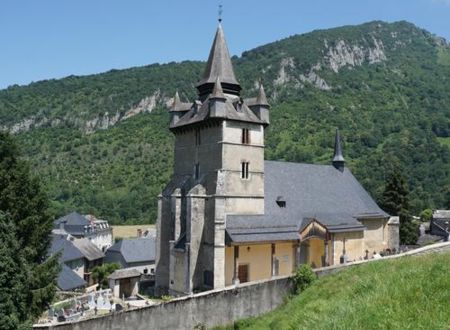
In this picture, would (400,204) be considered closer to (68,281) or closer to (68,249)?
(68,281)

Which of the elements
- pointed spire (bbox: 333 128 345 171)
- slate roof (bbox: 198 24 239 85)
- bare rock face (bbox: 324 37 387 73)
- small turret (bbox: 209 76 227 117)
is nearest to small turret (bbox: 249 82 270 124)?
slate roof (bbox: 198 24 239 85)

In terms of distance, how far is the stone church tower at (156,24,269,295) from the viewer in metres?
29.0

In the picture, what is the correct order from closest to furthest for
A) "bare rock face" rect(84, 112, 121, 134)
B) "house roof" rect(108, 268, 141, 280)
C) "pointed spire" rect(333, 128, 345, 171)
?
"house roof" rect(108, 268, 141, 280), "pointed spire" rect(333, 128, 345, 171), "bare rock face" rect(84, 112, 121, 134)

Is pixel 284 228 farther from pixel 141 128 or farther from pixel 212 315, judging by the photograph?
pixel 141 128

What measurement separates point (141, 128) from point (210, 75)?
9537 cm

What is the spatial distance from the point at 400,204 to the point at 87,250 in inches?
1428

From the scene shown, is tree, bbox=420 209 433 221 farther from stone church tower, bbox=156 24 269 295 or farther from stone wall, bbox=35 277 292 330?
stone wall, bbox=35 277 292 330

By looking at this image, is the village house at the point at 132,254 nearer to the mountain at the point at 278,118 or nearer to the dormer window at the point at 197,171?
the dormer window at the point at 197,171

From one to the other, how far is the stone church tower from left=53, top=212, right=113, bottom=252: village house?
4561 centimetres

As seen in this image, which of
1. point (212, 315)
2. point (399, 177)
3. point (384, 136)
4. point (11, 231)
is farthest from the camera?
point (384, 136)

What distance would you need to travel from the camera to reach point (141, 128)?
411 feet

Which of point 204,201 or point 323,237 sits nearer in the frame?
point 204,201

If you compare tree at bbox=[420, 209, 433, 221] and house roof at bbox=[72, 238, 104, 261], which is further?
tree at bbox=[420, 209, 433, 221]

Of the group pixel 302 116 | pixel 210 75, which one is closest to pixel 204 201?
pixel 210 75
